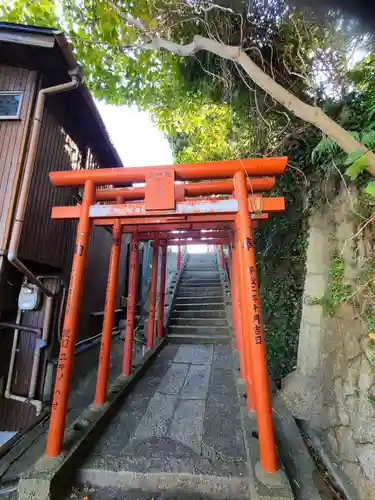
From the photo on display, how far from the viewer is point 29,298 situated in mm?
5777

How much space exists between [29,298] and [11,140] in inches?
133

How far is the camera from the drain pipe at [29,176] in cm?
477

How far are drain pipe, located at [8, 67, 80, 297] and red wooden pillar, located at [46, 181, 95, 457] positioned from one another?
1.96 meters

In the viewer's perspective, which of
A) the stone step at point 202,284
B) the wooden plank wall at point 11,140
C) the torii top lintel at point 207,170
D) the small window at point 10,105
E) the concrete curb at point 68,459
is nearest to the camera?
the concrete curb at point 68,459

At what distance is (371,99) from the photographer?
154 inches

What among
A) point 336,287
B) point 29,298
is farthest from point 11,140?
point 336,287

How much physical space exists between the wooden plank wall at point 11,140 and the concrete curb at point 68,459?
3363 mm

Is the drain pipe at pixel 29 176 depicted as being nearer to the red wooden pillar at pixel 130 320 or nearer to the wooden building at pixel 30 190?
the wooden building at pixel 30 190

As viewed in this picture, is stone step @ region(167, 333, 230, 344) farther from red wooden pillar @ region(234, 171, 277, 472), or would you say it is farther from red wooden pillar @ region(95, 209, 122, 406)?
red wooden pillar @ region(234, 171, 277, 472)

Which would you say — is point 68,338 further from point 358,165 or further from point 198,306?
point 198,306


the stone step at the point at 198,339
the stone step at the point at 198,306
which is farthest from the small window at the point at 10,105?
the stone step at the point at 198,306

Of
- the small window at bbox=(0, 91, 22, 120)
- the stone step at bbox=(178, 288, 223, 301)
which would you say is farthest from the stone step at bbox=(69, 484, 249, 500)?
the stone step at bbox=(178, 288, 223, 301)

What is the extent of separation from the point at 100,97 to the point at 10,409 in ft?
25.0

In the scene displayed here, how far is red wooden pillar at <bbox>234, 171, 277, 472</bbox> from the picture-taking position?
112 inches
